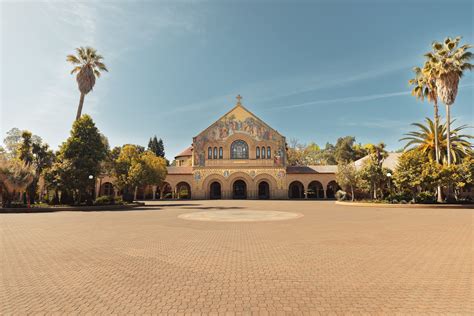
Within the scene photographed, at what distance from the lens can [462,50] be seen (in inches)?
1030

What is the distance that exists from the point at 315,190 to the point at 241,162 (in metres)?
17.1

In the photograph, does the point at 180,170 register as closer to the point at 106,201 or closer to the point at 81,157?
the point at 106,201

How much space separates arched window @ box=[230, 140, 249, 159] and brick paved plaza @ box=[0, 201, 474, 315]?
34.1m

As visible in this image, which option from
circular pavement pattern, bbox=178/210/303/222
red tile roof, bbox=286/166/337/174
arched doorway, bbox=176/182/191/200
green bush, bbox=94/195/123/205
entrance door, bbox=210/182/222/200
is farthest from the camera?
entrance door, bbox=210/182/222/200

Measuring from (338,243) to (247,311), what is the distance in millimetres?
5664

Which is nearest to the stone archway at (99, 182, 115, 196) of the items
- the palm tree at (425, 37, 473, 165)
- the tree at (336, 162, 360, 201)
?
the tree at (336, 162, 360, 201)

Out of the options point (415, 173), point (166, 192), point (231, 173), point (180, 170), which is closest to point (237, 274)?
point (415, 173)

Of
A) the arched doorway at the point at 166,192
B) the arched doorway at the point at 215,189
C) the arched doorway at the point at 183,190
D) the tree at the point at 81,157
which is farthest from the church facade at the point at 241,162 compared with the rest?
the tree at the point at 81,157

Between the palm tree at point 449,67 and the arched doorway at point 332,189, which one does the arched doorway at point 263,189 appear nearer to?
the arched doorway at point 332,189

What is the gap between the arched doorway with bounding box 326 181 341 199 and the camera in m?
47.4

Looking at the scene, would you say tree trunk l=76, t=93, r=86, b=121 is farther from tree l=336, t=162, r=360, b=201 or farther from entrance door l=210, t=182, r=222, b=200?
tree l=336, t=162, r=360, b=201

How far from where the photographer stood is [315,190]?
5134 cm

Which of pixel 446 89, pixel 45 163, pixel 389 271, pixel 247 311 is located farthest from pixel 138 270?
pixel 446 89

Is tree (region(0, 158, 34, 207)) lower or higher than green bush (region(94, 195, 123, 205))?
higher
